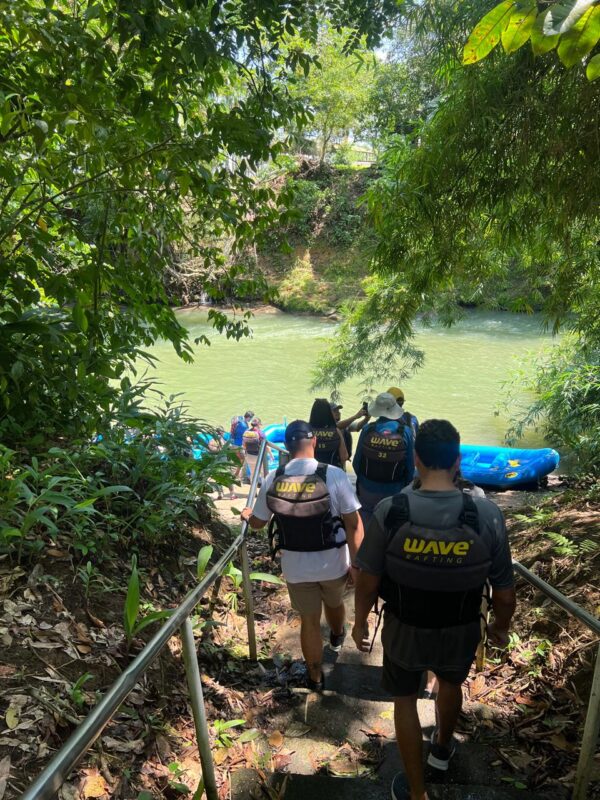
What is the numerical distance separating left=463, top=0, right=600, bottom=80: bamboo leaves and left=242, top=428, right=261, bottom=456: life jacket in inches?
312

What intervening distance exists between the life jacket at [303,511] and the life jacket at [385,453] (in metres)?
1.37

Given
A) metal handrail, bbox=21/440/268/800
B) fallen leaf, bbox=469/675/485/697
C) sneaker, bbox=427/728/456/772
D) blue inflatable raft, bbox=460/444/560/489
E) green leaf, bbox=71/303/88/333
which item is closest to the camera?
metal handrail, bbox=21/440/268/800

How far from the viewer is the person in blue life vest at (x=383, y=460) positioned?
13.1 feet

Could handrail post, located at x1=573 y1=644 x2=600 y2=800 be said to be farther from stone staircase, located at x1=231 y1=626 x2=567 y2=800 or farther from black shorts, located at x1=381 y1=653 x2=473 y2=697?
black shorts, located at x1=381 y1=653 x2=473 y2=697

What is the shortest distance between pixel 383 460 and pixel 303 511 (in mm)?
1559

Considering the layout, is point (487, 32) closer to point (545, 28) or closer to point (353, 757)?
point (545, 28)

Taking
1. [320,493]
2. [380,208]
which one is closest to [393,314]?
[380,208]

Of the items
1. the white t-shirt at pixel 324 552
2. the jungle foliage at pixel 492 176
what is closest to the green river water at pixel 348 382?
the jungle foliage at pixel 492 176

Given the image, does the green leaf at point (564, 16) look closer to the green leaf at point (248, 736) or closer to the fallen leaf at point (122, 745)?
the fallen leaf at point (122, 745)

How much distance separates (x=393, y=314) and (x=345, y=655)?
5.16 meters

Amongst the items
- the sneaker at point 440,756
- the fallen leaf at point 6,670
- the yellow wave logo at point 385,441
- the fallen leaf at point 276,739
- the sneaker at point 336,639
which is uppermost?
the yellow wave logo at point 385,441

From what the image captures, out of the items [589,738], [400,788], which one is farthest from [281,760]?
[589,738]

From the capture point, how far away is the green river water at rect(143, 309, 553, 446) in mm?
15969

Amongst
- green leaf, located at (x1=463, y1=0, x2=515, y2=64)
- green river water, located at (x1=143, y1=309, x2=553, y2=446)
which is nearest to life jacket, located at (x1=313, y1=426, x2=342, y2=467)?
green leaf, located at (x1=463, y1=0, x2=515, y2=64)
